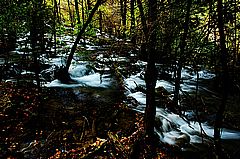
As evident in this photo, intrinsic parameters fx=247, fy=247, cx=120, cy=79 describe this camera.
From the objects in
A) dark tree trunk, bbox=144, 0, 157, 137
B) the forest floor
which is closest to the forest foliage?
dark tree trunk, bbox=144, 0, 157, 137

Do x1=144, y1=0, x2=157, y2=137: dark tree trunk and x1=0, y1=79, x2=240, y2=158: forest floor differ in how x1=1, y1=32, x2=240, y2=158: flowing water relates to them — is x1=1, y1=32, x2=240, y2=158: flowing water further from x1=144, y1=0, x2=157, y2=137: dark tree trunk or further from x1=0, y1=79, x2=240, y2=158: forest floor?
x1=144, y1=0, x2=157, y2=137: dark tree trunk

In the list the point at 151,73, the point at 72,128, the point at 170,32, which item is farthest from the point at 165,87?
the point at 170,32

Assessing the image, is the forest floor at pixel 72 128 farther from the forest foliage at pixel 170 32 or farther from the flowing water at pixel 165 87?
the forest foliage at pixel 170 32

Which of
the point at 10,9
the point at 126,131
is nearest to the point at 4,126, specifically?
the point at 126,131

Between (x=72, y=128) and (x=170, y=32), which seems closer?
(x=170, y=32)

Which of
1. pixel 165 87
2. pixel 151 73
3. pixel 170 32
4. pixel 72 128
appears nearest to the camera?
pixel 170 32

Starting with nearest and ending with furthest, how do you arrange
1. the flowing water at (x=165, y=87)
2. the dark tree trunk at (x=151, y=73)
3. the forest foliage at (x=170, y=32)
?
1. the forest foliage at (x=170, y=32)
2. the dark tree trunk at (x=151, y=73)
3. the flowing water at (x=165, y=87)

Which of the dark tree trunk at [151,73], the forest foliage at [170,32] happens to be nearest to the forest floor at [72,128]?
the dark tree trunk at [151,73]

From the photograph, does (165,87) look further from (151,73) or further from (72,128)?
(151,73)

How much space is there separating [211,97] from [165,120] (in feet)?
14.9

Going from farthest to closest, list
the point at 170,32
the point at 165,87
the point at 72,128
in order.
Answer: the point at 165,87 < the point at 72,128 < the point at 170,32

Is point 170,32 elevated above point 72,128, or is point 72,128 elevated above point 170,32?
→ point 170,32

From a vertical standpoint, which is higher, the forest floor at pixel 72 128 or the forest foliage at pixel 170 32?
the forest foliage at pixel 170 32

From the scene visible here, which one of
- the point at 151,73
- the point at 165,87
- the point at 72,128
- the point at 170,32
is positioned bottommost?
the point at 72,128
